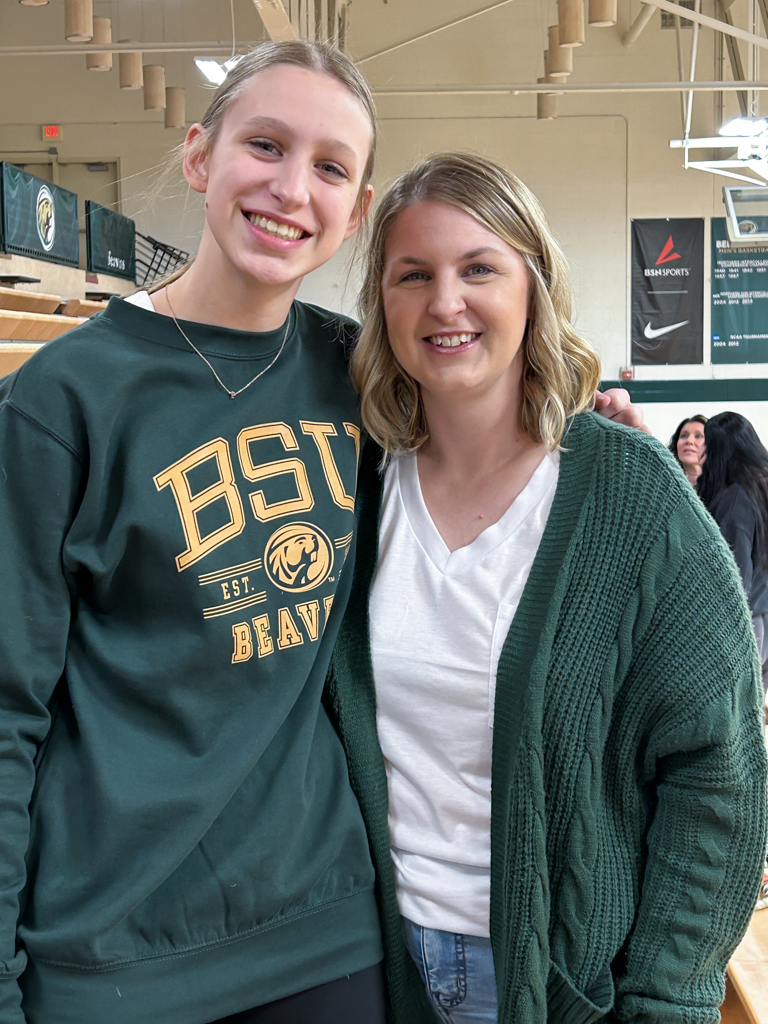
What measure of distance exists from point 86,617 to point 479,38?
37.7ft

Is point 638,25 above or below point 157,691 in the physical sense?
above

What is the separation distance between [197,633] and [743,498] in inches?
137

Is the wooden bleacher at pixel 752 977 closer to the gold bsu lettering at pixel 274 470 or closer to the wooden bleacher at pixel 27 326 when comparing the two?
the gold bsu lettering at pixel 274 470

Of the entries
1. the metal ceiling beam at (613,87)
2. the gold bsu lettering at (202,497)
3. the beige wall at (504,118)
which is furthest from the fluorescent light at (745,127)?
the gold bsu lettering at (202,497)

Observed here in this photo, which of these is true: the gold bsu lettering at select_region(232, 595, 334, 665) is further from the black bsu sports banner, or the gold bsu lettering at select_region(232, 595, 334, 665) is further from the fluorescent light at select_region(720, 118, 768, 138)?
the black bsu sports banner

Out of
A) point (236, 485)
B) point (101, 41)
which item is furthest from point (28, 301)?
point (236, 485)

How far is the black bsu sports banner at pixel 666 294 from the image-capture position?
11461 mm

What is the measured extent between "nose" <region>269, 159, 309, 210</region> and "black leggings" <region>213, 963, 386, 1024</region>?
3.36 ft

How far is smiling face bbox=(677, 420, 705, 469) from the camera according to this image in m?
5.87

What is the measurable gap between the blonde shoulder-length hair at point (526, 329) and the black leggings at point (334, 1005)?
0.75m

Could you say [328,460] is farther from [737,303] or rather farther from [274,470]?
[737,303]

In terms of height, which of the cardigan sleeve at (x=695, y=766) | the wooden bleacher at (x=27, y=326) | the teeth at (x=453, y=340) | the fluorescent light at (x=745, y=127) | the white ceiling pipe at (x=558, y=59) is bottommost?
the cardigan sleeve at (x=695, y=766)

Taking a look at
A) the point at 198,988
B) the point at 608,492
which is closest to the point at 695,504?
A: the point at 608,492

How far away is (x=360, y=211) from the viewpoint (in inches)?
59.1
